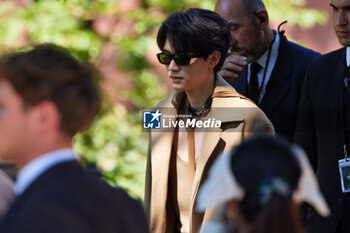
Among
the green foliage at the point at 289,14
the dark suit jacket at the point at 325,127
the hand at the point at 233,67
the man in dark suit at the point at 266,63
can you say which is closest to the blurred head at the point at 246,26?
the man in dark suit at the point at 266,63

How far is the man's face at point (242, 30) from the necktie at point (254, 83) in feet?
0.17

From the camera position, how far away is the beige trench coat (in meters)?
3.51

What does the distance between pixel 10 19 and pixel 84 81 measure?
5934 mm

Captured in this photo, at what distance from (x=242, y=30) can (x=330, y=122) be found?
977 millimetres

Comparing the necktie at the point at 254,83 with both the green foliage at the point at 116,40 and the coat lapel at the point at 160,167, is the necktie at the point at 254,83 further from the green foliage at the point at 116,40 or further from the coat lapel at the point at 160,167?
Result: the green foliage at the point at 116,40

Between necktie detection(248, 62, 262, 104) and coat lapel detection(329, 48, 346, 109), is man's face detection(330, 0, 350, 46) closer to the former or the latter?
coat lapel detection(329, 48, 346, 109)

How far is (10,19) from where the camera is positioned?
25.5 ft

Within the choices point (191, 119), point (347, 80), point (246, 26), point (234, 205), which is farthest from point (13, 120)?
point (246, 26)

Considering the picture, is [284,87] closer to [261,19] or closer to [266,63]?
[266,63]

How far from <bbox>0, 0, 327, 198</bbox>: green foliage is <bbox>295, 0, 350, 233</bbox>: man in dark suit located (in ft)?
11.2

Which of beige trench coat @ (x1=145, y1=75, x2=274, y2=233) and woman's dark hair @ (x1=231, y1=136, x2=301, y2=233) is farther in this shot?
beige trench coat @ (x1=145, y1=75, x2=274, y2=233)

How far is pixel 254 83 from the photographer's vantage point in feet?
14.9

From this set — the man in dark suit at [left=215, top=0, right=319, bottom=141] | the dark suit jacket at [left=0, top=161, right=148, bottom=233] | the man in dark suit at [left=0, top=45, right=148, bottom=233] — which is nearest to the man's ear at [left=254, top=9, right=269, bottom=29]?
the man in dark suit at [left=215, top=0, right=319, bottom=141]

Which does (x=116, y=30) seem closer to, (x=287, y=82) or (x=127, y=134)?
(x=127, y=134)
